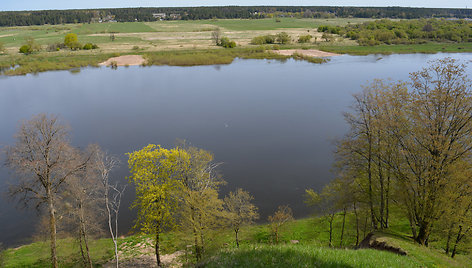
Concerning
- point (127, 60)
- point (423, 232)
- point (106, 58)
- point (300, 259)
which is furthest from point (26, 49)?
point (423, 232)

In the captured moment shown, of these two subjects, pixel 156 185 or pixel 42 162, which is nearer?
pixel 42 162

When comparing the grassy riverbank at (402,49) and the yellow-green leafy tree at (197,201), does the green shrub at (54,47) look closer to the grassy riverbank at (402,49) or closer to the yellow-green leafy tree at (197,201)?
the grassy riverbank at (402,49)

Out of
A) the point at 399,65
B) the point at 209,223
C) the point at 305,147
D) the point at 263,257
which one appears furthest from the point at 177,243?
the point at 399,65

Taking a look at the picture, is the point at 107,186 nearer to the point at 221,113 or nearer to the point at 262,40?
the point at 221,113

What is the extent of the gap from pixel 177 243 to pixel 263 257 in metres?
10.7

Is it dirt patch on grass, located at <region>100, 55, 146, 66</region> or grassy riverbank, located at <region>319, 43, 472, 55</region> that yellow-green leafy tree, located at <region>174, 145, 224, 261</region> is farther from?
grassy riverbank, located at <region>319, 43, 472, 55</region>

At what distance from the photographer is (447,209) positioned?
14594 millimetres

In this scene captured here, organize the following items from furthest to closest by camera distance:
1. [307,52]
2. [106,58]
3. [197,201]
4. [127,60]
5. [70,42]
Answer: [70,42], [307,52], [106,58], [127,60], [197,201]

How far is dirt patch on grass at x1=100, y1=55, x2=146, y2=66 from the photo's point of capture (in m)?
84.5

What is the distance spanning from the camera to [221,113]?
46.0 m

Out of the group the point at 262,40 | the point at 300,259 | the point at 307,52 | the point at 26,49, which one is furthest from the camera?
the point at 262,40

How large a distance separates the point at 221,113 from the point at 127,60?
2059 inches

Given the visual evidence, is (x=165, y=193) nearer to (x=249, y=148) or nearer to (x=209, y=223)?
(x=209, y=223)

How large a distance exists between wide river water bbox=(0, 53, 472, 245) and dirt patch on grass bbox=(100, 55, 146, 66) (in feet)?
18.9
